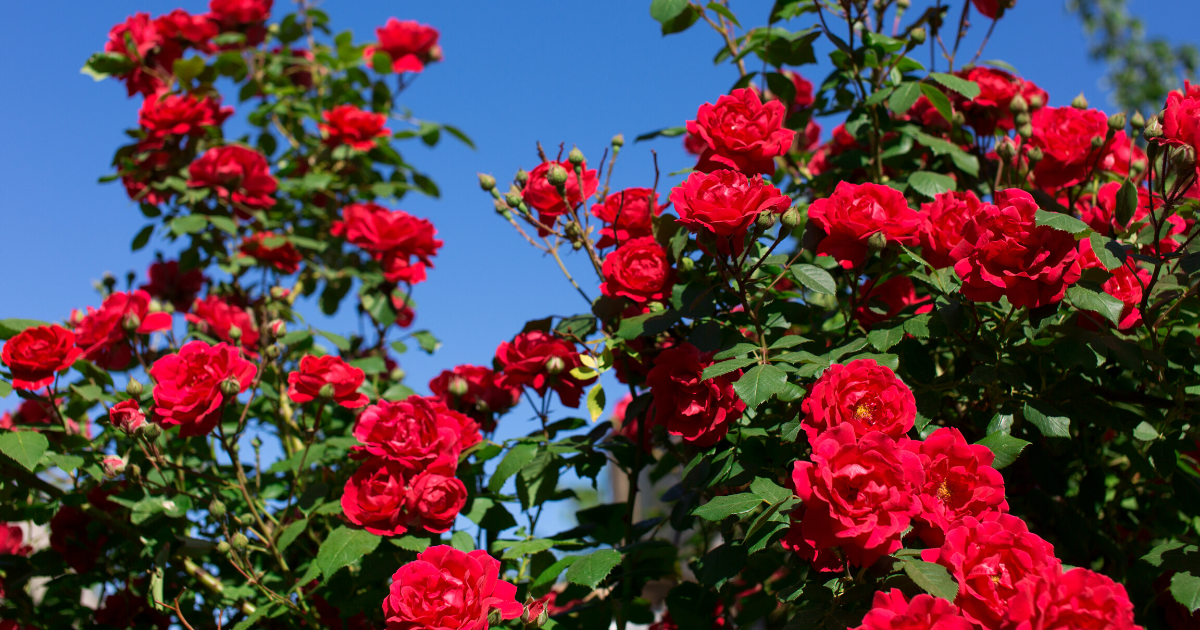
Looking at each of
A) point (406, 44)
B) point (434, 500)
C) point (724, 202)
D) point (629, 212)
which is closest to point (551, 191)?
point (629, 212)

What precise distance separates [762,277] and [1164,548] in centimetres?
80

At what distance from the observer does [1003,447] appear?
121cm

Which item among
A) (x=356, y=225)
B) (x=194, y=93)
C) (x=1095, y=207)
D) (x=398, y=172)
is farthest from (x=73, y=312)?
(x=1095, y=207)

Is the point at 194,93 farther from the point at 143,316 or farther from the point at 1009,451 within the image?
Answer: the point at 1009,451

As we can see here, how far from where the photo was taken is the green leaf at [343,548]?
1.46 metres

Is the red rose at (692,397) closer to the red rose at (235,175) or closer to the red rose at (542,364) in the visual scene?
the red rose at (542,364)

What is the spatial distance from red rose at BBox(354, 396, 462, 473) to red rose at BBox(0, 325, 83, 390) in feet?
2.25

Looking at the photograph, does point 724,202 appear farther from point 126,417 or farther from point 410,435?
point 126,417

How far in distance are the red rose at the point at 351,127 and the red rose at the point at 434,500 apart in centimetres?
173

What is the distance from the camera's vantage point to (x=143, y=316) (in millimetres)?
1983

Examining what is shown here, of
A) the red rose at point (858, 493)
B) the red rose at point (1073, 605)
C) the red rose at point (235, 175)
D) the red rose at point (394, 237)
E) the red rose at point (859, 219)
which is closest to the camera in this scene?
the red rose at point (1073, 605)

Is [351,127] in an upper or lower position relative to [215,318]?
upper

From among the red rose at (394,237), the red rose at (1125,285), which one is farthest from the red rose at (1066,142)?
the red rose at (394,237)

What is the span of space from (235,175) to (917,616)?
2419 mm
